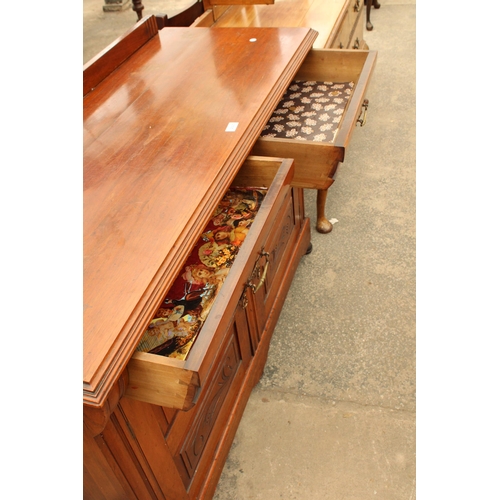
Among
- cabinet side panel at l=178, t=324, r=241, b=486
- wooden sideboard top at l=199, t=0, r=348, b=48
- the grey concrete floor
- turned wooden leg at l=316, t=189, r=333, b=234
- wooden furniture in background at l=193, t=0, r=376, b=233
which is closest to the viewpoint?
cabinet side panel at l=178, t=324, r=241, b=486

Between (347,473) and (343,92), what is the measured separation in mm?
1669

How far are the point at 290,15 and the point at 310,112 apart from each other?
2.85ft

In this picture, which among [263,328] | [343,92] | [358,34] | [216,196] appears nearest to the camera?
[216,196]

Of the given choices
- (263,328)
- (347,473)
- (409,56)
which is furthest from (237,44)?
(409,56)

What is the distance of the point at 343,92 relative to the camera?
240cm

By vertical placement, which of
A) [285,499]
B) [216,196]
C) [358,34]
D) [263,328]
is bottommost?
[285,499]

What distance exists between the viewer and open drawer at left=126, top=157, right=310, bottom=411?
1028 mm

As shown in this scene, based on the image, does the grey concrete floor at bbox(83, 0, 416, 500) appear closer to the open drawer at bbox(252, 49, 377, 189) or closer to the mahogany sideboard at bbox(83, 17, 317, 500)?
the mahogany sideboard at bbox(83, 17, 317, 500)

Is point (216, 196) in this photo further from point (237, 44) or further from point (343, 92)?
point (343, 92)

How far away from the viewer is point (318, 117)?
7.41 ft

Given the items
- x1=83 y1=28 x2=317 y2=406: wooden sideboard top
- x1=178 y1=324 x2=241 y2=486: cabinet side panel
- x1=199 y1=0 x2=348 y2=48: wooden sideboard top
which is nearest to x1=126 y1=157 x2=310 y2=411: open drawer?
x1=178 y1=324 x2=241 y2=486: cabinet side panel

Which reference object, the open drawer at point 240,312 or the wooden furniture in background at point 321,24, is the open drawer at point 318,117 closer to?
the wooden furniture in background at point 321,24

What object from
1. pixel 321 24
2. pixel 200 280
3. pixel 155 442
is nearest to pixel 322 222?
pixel 321 24

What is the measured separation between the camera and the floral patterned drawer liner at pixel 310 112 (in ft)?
7.18
